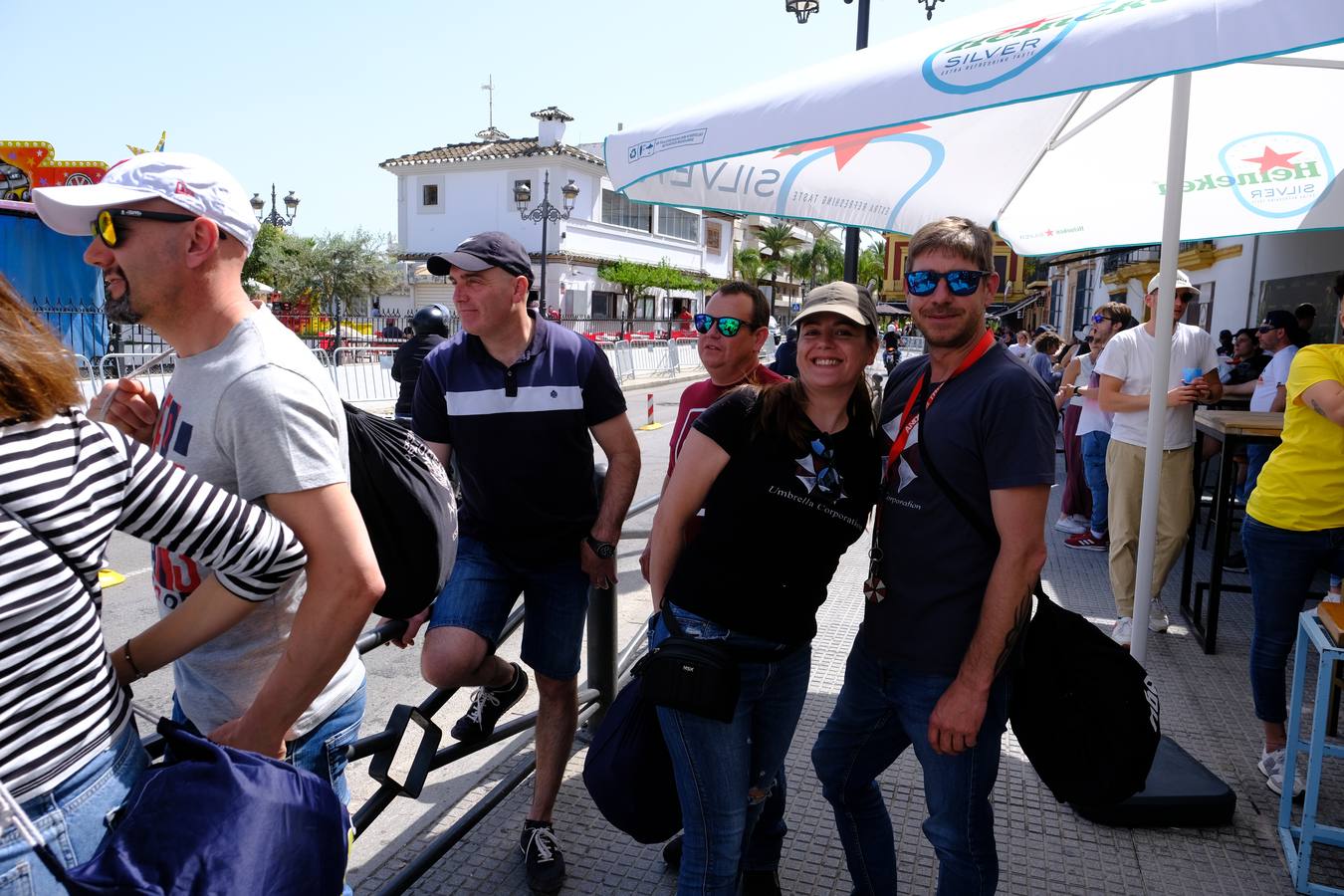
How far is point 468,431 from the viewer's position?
2891 millimetres

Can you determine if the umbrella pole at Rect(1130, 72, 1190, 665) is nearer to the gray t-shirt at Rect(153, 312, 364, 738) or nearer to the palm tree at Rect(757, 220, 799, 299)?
the gray t-shirt at Rect(153, 312, 364, 738)

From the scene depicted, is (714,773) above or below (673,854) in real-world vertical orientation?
above

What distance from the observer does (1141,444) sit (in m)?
4.85

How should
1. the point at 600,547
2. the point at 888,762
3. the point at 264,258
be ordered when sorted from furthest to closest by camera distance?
the point at 264,258 → the point at 600,547 → the point at 888,762

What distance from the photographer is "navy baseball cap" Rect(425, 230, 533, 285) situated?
2.85 meters

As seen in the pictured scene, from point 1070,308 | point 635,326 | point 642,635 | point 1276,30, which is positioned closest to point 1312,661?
point 642,635

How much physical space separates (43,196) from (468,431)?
4.87ft

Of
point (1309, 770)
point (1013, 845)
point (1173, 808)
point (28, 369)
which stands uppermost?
point (28, 369)

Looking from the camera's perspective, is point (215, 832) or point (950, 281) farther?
point (950, 281)

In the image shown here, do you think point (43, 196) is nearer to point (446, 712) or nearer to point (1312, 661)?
point (446, 712)

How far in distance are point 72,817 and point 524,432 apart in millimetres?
1817

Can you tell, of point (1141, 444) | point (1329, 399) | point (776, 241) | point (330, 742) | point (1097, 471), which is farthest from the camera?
point (776, 241)

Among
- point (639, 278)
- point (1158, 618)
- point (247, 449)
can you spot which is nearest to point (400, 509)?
point (247, 449)

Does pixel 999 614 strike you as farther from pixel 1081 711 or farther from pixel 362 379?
pixel 362 379
